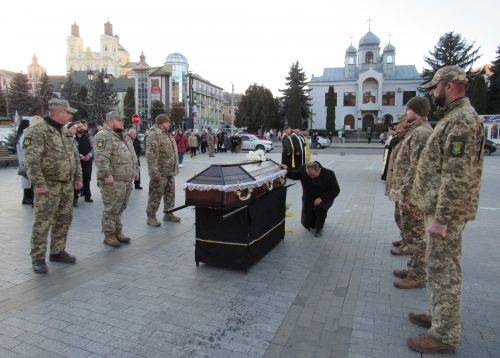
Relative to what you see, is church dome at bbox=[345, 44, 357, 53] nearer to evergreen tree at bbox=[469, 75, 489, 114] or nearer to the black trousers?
evergreen tree at bbox=[469, 75, 489, 114]

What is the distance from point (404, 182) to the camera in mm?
4414

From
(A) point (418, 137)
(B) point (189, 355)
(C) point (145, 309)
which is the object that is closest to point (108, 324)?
(C) point (145, 309)

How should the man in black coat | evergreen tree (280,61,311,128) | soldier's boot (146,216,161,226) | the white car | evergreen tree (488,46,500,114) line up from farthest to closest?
1. evergreen tree (280,61,311,128)
2. evergreen tree (488,46,500,114)
3. the white car
4. soldier's boot (146,216,161,226)
5. the man in black coat

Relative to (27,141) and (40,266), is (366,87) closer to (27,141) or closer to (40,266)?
(27,141)

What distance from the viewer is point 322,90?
206 feet

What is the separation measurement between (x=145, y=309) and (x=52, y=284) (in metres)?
1.38

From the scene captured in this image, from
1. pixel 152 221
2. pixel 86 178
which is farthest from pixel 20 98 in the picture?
pixel 152 221

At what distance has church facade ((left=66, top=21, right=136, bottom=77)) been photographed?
124 meters

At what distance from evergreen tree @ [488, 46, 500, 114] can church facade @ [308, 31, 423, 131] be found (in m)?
14.9

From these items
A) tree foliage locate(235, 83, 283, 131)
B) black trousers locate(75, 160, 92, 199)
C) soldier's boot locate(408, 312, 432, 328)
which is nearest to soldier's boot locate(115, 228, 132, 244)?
black trousers locate(75, 160, 92, 199)

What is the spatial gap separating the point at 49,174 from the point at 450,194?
4.40m

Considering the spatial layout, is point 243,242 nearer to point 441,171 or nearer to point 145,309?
point 145,309

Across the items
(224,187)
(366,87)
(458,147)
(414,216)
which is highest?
(366,87)

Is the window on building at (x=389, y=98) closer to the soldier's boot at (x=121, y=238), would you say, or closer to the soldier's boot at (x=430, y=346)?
the soldier's boot at (x=121, y=238)
